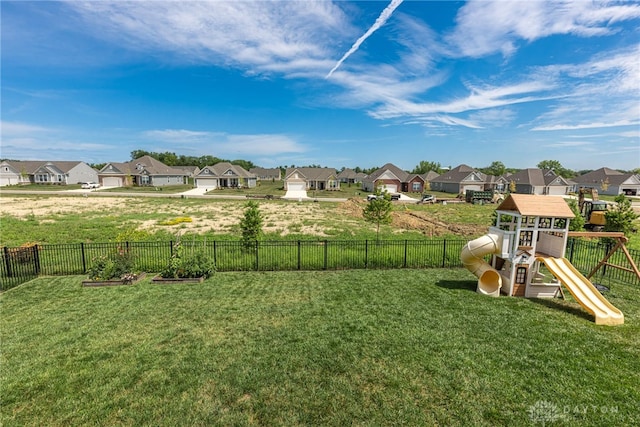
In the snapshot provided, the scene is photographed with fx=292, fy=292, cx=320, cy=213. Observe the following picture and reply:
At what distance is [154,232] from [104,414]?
18.2 m

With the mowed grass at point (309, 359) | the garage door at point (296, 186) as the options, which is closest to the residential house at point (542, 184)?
the garage door at point (296, 186)

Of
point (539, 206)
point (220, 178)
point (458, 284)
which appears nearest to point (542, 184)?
point (539, 206)

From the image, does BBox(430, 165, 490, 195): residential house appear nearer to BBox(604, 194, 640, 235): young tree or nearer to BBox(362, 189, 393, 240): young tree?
BBox(604, 194, 640, 235): young tree

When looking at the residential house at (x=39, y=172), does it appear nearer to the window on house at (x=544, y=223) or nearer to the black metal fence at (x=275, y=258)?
the black metal fence at (x=275, y=258)

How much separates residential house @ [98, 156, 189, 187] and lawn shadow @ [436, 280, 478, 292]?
233 ft

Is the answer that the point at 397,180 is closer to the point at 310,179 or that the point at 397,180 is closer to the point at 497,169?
the point at 310,179

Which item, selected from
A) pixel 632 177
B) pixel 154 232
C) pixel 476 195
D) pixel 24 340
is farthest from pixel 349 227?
pixel 632 177

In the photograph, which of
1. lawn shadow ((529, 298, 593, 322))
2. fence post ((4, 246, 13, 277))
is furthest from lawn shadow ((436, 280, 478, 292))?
fence post ((4, 246, 13, 277))

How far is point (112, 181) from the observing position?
66688 mm

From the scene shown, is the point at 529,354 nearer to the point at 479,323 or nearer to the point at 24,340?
the point at 479,323

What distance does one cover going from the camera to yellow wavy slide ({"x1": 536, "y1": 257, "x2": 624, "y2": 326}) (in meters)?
8.61

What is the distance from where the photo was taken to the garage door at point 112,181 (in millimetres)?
66688

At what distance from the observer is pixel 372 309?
9508 mm

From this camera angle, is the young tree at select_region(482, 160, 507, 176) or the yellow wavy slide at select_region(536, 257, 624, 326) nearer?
the yellow wavy slide at select_region(536, 257, 624, 326)
